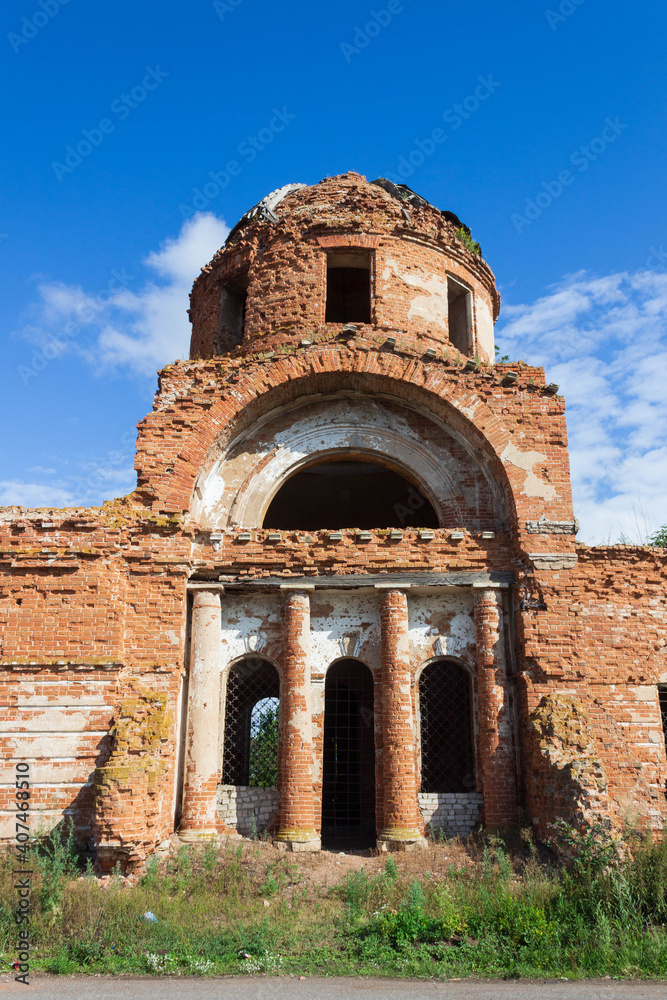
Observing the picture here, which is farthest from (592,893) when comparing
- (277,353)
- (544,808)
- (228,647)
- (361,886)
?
(277,353)

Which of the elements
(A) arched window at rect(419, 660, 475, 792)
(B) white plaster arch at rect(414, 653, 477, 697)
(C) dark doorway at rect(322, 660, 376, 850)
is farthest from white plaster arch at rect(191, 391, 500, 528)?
(C) dark doorway at rect(322, 660, 376, 850)

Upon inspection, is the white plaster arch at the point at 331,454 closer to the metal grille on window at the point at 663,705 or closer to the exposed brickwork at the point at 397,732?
the exposed brickwork at the point at 397,732

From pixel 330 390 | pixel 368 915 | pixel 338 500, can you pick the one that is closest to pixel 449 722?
pixel 368 915

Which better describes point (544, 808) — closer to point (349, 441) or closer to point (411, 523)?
point (349, 441)

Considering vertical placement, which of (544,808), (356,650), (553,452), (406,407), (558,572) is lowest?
(544,808)

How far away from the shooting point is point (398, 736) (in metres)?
10.3

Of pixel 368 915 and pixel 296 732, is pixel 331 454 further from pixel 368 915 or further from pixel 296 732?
pixel 368 915

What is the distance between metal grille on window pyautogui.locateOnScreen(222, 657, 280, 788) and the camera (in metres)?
11.5

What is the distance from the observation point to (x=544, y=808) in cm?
941

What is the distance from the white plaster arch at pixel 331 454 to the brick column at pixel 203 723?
1.59 metres

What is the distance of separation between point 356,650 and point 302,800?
227cm

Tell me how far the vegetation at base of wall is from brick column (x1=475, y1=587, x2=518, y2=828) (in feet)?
2.84

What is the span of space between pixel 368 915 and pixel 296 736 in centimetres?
288

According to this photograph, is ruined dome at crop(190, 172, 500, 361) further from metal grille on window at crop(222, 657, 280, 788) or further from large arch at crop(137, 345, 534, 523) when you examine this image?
metal grille on window at crop(222, 657, 280, 788)
